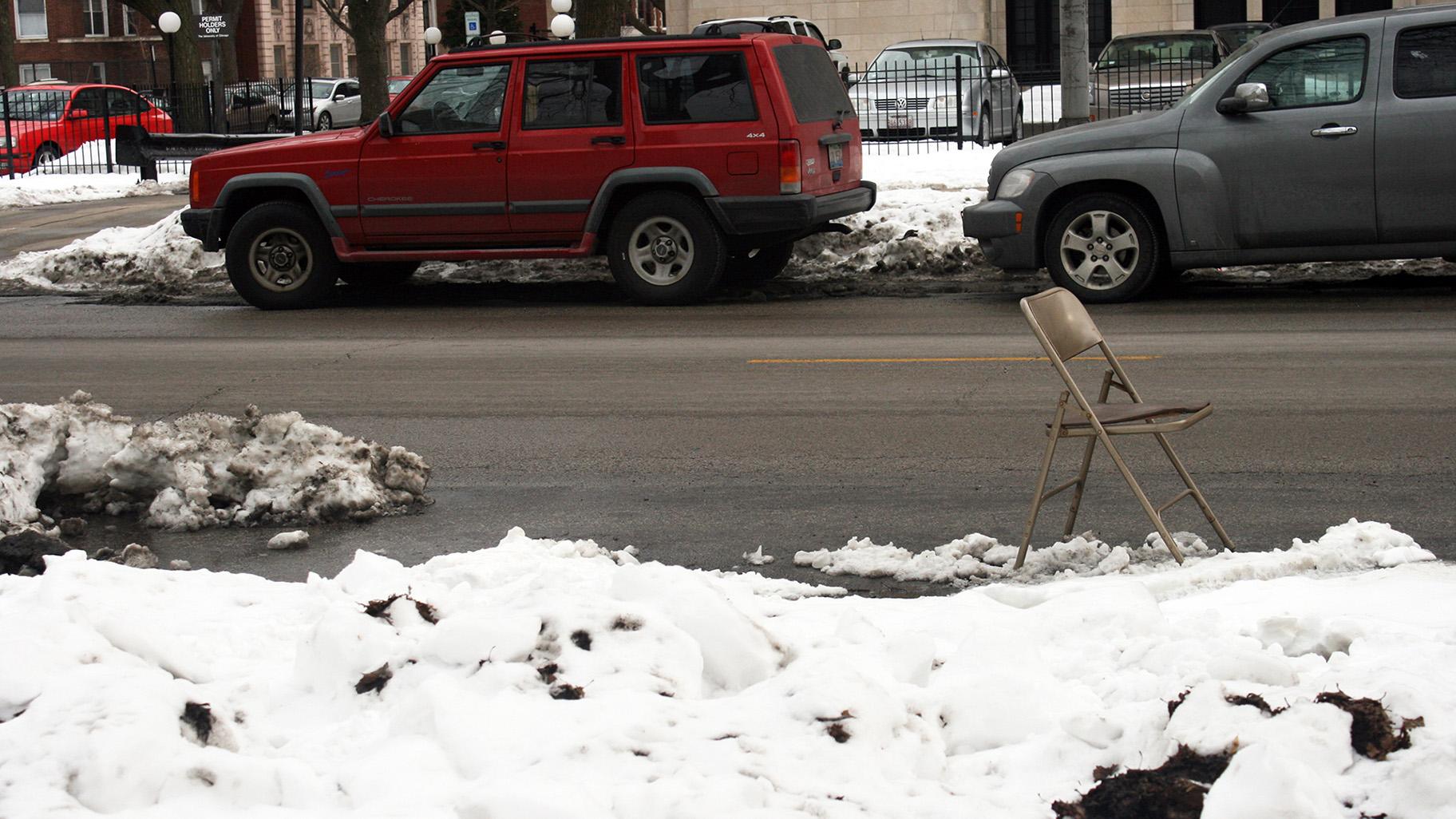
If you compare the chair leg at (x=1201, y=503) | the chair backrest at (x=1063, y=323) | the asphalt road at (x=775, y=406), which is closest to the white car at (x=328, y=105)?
the asphalt road at (x=775, y=406)

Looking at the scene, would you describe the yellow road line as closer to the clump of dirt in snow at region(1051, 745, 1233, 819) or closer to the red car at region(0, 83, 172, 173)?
the clump of dirt in snow at region(1051, 745, 1233, 819)

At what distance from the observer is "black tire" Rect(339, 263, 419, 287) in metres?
13.8

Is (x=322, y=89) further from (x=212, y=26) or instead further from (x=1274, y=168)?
(x=1274, y=168)

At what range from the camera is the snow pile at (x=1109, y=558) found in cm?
527

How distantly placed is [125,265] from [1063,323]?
11682 mm

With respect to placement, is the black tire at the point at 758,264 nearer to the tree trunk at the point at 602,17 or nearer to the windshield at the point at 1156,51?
the tree trunk at the point at 602,17

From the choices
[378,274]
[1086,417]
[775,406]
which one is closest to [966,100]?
[378,274]

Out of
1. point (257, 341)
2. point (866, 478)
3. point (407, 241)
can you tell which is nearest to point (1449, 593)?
point (866, 478)

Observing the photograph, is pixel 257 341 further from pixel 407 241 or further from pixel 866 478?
pixel 866 478

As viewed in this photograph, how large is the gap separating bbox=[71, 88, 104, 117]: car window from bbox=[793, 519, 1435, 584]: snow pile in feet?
99.2

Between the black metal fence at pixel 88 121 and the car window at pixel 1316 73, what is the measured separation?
22255mm

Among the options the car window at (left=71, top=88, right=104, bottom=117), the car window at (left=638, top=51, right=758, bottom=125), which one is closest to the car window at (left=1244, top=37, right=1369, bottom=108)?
the car window at (left=638, top=51, right=758, bottom=125)

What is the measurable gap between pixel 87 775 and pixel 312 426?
11.3 ft

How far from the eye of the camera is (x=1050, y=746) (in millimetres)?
3738
